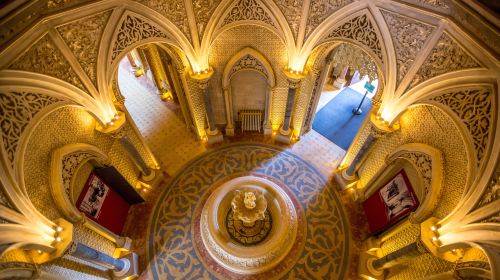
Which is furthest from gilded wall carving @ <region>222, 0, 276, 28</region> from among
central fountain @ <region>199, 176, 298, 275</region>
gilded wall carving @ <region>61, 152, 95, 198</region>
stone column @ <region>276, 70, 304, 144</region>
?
gilded wall carving @ <region>61, 152, 95, 198</region>

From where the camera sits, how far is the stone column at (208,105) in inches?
253

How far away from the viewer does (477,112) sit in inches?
141

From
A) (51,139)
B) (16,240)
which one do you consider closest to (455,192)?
(16,240)

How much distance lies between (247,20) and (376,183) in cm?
499

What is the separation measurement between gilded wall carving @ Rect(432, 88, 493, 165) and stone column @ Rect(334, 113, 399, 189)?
5.11ft

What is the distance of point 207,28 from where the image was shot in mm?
5629

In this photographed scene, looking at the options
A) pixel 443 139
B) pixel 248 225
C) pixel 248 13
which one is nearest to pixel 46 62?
pixel 248 13

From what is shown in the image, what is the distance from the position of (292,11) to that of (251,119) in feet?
12.3

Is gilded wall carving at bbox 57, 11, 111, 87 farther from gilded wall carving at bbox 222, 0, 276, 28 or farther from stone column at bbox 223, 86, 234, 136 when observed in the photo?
stone column at bbox 223, 86, 234, 136

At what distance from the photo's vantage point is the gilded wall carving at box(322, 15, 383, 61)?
4.88m

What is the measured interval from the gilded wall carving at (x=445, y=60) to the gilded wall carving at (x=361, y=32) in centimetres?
88

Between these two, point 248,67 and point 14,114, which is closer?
point 14,114

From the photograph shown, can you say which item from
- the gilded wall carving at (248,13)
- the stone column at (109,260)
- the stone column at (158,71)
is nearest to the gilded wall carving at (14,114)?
the stone column at (109,260)

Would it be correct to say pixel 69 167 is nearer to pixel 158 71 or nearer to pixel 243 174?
pixel 243 174
